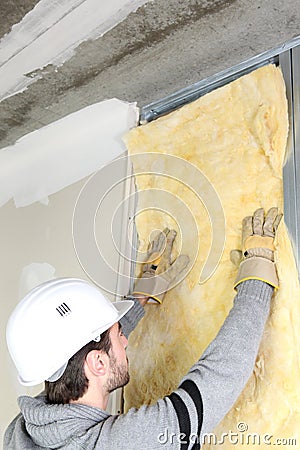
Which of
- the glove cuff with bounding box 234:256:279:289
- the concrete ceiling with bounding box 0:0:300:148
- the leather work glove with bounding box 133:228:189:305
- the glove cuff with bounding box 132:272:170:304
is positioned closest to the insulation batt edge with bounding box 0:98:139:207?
the concrete ceiling with bounding box 0:0:300:148

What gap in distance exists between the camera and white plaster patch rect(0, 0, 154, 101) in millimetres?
1713

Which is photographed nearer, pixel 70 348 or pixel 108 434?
pixel 108 434

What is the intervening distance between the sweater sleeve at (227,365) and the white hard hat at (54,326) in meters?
0.31

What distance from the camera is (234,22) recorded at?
5.58 ft

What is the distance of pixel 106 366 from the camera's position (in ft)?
4.89

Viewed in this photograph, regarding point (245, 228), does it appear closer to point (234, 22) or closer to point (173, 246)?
point (173, 246)

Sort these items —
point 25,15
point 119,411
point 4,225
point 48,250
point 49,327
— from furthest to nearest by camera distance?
point 4,225
point 48,250
point 119,411
point 25,15
point 49,327

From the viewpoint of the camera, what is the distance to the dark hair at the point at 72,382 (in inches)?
56.9

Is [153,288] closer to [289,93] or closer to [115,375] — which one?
[115,375]

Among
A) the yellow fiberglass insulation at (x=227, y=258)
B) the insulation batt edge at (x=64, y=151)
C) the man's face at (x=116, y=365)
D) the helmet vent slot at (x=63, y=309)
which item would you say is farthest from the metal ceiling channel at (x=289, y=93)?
the helmet vent slot at (x=63, y=309)

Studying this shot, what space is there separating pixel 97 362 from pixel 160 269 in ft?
1.69

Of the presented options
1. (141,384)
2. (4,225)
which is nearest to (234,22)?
(141,384)

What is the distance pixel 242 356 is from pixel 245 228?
423mm

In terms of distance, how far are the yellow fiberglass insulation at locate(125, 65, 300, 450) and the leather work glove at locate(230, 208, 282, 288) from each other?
0.03m
